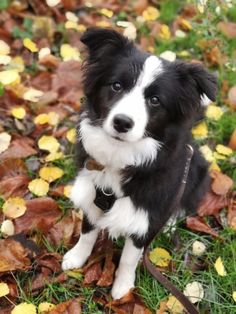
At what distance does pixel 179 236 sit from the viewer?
10.1 ft

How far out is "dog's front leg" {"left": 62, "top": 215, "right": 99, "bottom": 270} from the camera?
2.81 m

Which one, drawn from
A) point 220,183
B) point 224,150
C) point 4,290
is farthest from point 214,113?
point 4,290

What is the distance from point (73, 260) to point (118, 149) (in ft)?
2.68

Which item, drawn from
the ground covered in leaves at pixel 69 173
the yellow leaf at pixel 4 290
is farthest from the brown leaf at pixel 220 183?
the yellow leaf at pixel 4 290

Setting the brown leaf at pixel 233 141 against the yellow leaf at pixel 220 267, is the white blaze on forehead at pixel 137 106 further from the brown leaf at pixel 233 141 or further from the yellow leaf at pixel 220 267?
the brown leaf at pixel 233 141

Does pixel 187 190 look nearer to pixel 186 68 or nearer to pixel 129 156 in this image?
pixel 129 156

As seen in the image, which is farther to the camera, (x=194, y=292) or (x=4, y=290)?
(x=194, y=292)

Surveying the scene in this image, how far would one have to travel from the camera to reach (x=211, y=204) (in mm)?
3305

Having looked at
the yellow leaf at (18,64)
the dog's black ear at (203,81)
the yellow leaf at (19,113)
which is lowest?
the yellow leaf at (19,113)

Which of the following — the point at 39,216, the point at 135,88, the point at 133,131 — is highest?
the point at 135,88

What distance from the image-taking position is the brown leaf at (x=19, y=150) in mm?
3327

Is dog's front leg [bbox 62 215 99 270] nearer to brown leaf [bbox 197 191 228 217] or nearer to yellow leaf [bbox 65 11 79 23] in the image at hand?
brown leaf [bbox 197 191 228 217]

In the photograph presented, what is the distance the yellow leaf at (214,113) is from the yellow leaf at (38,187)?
1403 mm

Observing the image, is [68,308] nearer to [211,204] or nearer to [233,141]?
[211,204]
